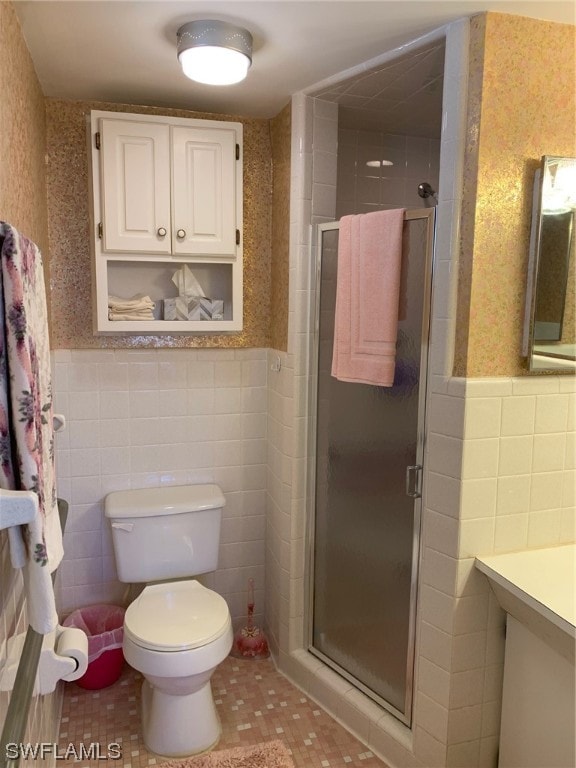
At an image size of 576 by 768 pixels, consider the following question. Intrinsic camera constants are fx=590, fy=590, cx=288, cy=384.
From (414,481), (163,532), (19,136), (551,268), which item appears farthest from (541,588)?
(19,136)

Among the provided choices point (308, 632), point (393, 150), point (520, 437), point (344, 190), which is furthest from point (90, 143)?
point (308, 632)

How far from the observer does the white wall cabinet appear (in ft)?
7.11

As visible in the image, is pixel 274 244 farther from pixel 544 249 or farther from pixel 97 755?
pixel 97 755

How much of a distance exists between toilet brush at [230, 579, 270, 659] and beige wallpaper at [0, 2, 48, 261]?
5.98 ft

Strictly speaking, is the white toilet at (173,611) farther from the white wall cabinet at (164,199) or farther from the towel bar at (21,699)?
the towel bar at (21,699)

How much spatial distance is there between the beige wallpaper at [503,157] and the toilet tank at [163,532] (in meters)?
1.24

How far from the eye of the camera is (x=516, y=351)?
5.60 feet

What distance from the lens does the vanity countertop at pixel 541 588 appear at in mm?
1438

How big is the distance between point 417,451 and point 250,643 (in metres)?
1.30

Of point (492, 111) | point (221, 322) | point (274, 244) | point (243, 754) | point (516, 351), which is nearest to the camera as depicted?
point (492, 111)

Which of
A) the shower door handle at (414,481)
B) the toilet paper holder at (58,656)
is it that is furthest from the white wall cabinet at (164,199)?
the toilet paper holder at (58,656)

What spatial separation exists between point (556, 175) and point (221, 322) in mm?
1280

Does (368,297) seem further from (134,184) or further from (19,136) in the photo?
(19,136)

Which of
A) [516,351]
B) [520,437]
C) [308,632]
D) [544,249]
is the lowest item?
[308,632]
